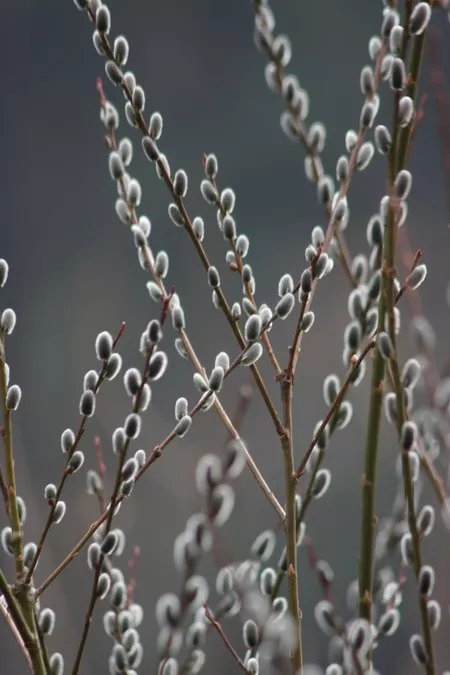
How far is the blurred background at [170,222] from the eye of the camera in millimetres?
2551

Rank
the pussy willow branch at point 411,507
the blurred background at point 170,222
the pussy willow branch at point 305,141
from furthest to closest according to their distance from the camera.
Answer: the blurred background at point 170,222
the pussy willow branch at point 305,141
the pussy willow branch at point 411,507

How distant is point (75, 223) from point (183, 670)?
2.32 meters

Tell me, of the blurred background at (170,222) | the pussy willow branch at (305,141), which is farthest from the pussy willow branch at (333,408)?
the blurred background at (170,222)

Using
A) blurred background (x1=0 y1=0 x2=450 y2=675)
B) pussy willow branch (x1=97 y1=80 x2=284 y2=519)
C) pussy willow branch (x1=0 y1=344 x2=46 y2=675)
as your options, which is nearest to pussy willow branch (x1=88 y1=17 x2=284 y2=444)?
pussy willow branch (x1=97 y1=80 x2=284 y2=519)

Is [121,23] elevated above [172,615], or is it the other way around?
[121,23]

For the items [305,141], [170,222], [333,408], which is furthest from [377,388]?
[170,222]

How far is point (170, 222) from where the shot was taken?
259cm

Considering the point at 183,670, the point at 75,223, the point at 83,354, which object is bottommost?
the point at 183,670

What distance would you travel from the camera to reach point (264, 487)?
479 mm

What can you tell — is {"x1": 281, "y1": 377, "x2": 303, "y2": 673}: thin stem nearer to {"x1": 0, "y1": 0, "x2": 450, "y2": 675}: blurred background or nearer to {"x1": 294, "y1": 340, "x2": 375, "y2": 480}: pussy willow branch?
{"x1": 294, "y1": 340, "x2": 375, "y2": 480}: pussy willow branch

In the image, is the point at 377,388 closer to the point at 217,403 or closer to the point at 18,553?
the point at 217,403

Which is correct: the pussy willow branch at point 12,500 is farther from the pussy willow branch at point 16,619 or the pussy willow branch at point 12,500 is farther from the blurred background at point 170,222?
the blurred background at point 170,222

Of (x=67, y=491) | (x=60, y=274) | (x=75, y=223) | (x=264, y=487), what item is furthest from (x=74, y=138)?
(x=264, y=487)

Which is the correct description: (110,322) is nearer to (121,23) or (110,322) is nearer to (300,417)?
(300,417)
